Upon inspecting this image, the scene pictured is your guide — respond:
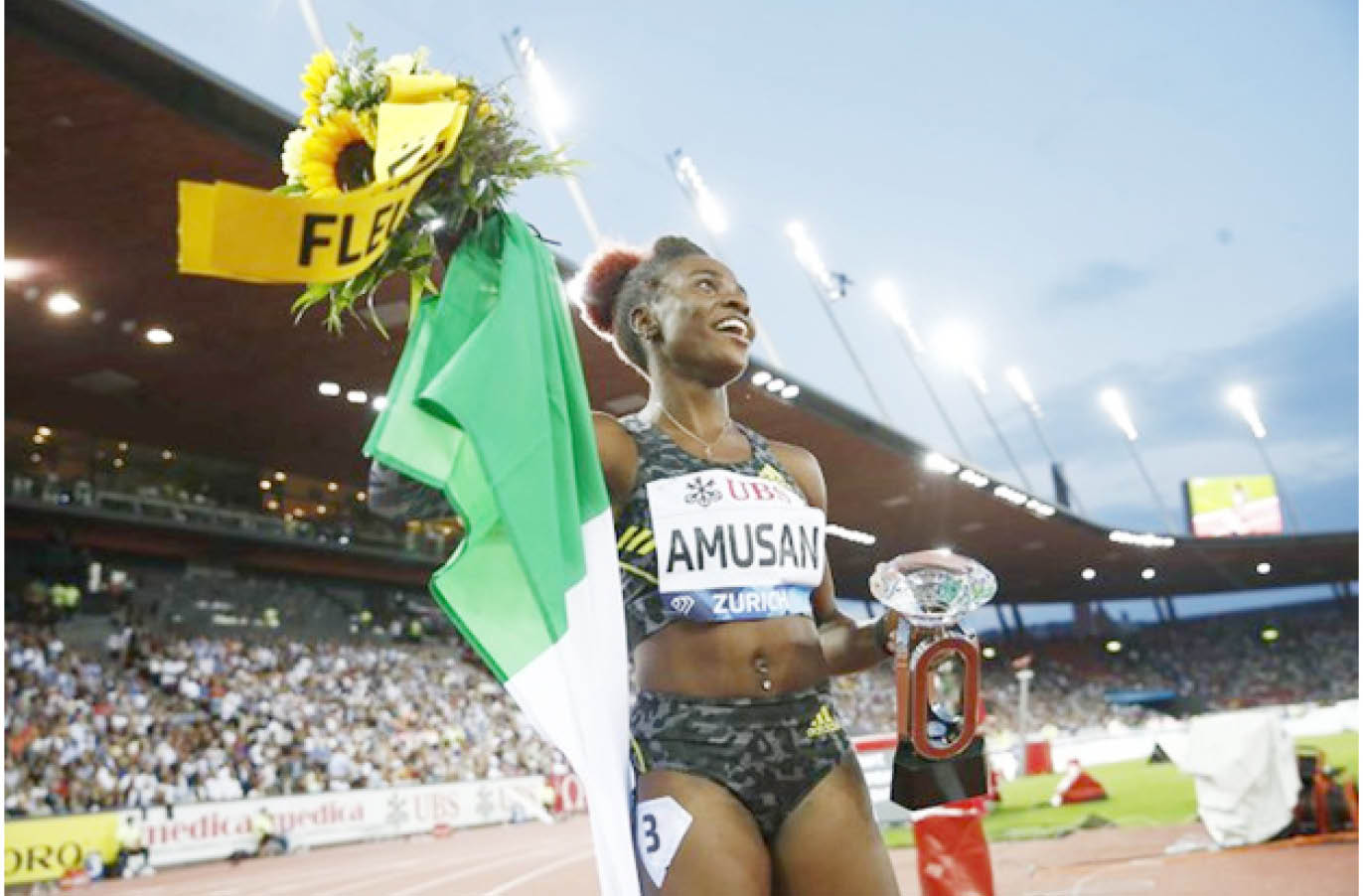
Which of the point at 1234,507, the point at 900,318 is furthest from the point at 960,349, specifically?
the point at 1234,507

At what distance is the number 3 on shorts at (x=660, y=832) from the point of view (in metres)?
2.42

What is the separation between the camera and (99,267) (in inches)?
575

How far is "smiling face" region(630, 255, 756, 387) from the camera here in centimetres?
288

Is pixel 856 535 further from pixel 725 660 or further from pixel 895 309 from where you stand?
pixel 725 660

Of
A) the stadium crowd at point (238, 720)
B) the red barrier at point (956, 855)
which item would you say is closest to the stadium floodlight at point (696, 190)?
the stadium crowd at point (238, 720)

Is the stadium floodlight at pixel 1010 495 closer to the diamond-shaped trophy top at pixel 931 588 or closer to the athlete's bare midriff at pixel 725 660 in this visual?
the athlete's bare midriff at pixel 725 660

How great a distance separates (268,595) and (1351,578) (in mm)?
45722

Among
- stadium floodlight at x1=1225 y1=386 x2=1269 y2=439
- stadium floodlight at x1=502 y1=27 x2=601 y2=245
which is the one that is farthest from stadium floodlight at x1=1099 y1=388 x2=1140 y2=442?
stadium floodlight at x1=502 y1=27 x2=601 y2=245

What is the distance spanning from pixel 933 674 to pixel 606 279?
1400mm

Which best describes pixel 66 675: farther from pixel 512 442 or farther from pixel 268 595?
pixel 512 442

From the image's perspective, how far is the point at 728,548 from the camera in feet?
8.80

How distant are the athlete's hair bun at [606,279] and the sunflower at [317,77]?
0.83m

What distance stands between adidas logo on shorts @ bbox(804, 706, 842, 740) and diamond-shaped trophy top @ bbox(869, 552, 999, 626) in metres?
0.35

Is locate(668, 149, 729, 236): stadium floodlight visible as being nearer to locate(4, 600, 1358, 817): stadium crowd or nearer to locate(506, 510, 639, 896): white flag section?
locate(4, 600, 1358, 817): stadium crowd
